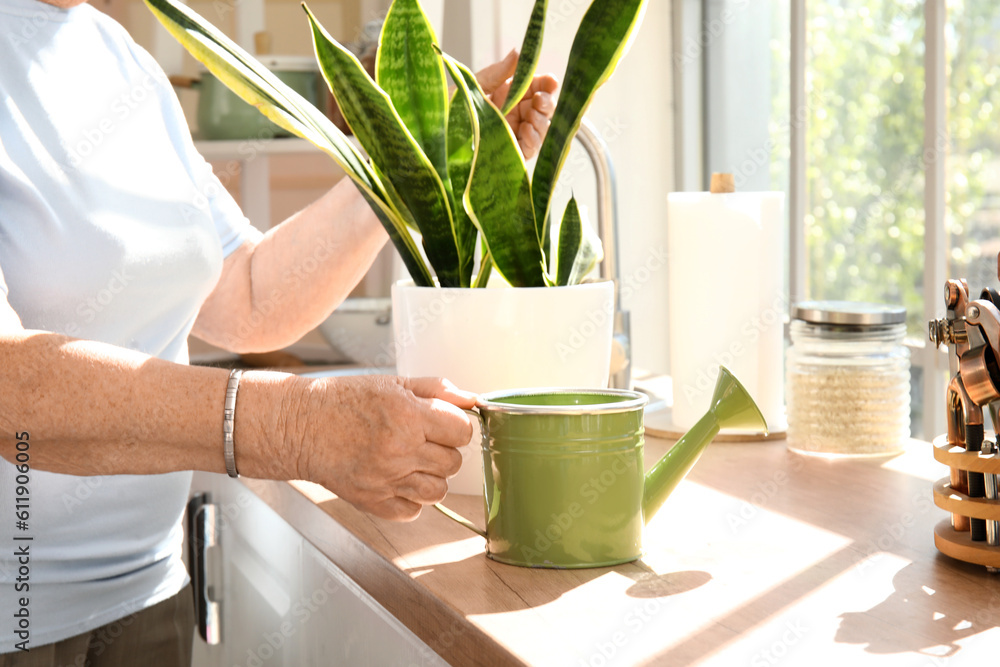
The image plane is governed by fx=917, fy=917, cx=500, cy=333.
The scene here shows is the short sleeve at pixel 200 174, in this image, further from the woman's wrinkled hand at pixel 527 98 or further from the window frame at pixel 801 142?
→ the window frame at pixel 801 142

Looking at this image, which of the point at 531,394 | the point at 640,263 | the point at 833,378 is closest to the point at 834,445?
the point at 833,378

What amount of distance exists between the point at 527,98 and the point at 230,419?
449mm

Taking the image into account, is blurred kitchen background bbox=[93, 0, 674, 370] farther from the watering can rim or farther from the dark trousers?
the watering can rim

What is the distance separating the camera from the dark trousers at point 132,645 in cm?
73

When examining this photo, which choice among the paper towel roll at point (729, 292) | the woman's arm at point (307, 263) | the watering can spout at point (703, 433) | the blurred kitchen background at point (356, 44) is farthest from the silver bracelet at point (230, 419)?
the blurred kitchen background at point (356, 44)

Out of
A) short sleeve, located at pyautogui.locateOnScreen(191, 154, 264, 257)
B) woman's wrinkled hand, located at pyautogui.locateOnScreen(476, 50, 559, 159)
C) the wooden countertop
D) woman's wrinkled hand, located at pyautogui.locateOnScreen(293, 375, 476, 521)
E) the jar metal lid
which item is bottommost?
the wooden countertop

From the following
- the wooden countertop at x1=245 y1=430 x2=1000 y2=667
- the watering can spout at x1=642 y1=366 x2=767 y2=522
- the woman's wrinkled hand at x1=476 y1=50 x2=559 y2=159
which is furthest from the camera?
the woman's wrinkled hand at x1=476 y1=50 x2=559 y2=159

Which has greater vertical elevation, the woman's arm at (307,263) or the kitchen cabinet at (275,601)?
the woman's arm at (307,263)

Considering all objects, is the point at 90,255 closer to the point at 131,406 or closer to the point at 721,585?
the point at 131,406

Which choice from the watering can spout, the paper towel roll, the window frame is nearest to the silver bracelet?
the watering can spout

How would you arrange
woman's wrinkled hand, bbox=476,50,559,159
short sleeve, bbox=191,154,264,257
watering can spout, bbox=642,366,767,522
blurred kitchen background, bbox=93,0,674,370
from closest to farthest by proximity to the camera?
1. watering can spout, bbox=642,366,767,522
2. woman's wrinkled hand, bbox=476,50,559,159
3. short sleeve, bbox=191,154,264,257
4. blurred kitchen background, bbox=93,0,674,370

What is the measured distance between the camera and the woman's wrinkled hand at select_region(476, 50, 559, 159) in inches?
32.7

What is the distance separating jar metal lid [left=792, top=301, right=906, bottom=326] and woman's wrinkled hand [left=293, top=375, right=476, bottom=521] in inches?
16.4

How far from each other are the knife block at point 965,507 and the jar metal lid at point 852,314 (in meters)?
0.25
